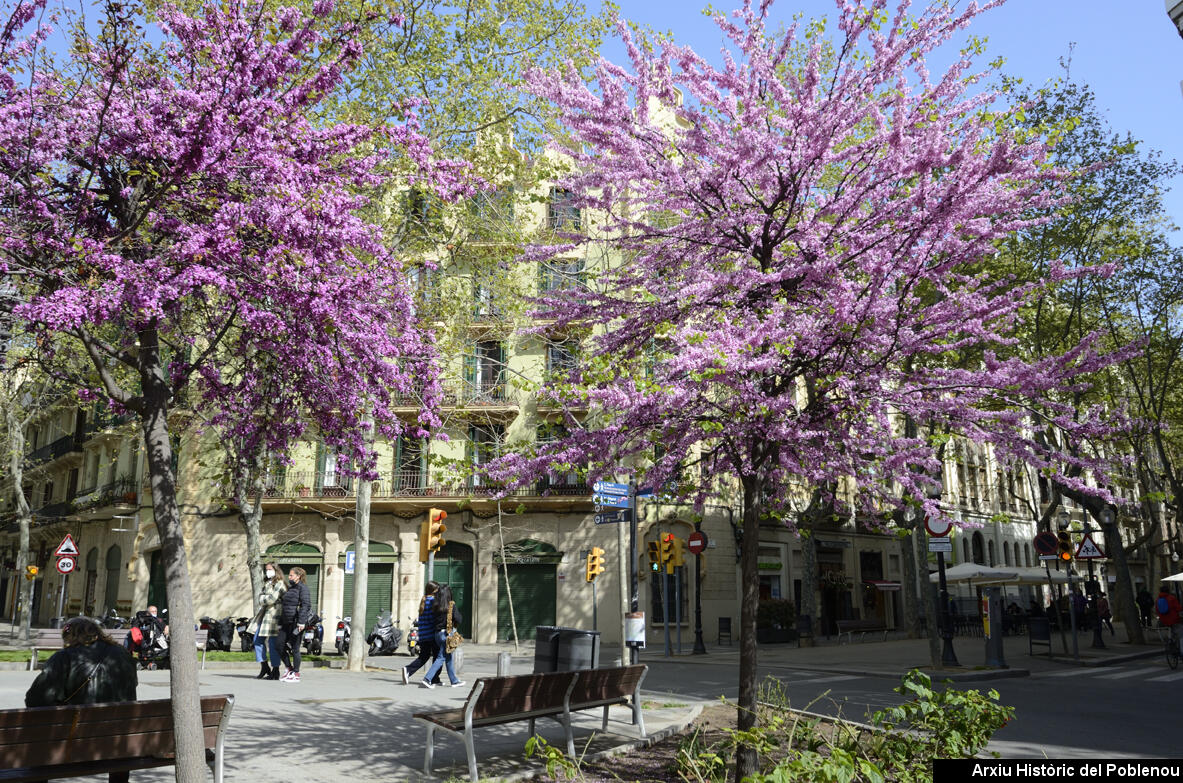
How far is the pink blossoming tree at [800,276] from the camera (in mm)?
6965

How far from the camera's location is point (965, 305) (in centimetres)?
741

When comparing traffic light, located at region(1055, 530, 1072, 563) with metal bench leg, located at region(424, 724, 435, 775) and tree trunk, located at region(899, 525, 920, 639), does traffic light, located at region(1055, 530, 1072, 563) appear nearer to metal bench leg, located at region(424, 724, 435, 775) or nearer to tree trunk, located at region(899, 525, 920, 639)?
tree trunk, located at region(899, 525, 920, 639)

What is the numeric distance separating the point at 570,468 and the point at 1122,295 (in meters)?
23.4

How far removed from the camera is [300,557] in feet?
103

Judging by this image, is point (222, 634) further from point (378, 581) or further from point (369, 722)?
point (369, 722)

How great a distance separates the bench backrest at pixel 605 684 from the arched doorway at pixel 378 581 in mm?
23517

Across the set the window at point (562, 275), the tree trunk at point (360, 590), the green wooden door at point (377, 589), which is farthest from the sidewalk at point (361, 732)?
the green wooden door at point (377, 589)

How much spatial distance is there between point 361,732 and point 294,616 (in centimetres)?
575

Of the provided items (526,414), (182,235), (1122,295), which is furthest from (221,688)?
(1122,295)

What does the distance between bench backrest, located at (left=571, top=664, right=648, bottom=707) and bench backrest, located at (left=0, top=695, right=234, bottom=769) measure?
318cm

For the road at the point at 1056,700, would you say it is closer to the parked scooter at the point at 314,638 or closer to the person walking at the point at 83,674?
the person walking at the point at 83,674

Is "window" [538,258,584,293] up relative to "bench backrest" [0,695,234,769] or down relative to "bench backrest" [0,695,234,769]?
up

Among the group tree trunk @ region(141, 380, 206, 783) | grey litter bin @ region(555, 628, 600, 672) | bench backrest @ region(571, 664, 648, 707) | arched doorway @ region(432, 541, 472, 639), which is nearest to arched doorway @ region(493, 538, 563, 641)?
arched doorway @ region(432, 541, 472, 639)

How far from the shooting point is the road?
8.70m
